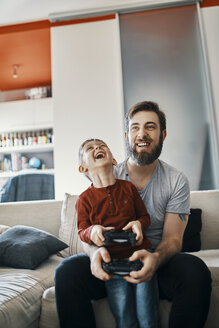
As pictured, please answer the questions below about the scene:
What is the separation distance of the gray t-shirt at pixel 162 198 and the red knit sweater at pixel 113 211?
0.14 metres

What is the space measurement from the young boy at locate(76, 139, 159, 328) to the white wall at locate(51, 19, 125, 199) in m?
2.07

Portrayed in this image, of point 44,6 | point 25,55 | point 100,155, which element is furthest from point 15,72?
point 100,155

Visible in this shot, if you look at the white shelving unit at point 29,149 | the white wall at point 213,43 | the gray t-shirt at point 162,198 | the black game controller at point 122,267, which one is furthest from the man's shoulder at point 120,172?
the white shelving unit at point 29,149

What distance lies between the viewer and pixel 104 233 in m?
0.97

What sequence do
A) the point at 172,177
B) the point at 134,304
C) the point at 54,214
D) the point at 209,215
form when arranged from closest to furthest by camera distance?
the point at 134,304 < the point at 172,177 < the point at 209,215 < the point at 54,214

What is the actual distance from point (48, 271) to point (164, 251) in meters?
0.71

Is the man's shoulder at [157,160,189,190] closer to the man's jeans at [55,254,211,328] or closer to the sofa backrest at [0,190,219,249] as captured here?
the man's jeans at [55,254,211,328]

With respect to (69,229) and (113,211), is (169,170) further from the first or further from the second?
(69,229)

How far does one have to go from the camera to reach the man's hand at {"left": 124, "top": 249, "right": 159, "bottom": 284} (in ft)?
3.03

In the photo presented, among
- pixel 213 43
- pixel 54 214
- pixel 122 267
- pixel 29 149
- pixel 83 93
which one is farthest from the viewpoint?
pixel 29 149

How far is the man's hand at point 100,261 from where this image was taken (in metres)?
0.95

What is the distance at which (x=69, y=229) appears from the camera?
1.89 meters

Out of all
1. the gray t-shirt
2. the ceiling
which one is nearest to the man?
the gray t-shirt

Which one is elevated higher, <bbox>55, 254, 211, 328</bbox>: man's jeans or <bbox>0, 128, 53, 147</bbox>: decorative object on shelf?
<bbox>0, 128, 53, 147</bbox>: decorative object on shelf
